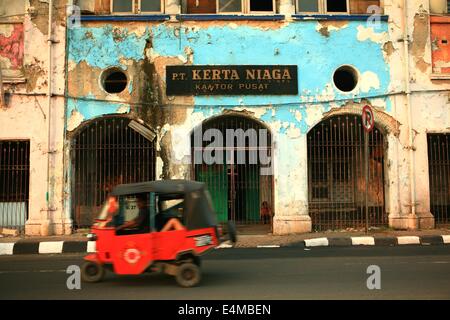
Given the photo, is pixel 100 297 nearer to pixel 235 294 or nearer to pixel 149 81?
pixel 235 294

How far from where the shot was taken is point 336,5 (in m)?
13.8

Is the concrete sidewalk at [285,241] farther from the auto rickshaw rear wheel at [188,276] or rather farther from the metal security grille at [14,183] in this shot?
the auto rickshaw rear wheel at [188,276]

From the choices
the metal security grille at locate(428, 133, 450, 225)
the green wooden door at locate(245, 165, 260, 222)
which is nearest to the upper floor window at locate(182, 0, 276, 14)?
the green wooden door at locate(245, 165, 260, 222)

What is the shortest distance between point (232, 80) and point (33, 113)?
550 cm

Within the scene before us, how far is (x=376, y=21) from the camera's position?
1347 centimetres

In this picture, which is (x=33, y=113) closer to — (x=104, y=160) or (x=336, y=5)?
(x=104, y=160)

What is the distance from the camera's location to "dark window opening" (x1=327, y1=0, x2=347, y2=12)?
13773mm

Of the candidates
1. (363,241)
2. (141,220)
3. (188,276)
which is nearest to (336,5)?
(363,241)

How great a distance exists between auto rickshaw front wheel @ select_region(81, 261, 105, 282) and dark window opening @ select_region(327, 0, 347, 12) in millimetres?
10239

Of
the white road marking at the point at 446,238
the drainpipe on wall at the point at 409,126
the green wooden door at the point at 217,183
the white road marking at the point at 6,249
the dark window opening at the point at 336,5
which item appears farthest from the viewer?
the green wooden door at the point at 217,183

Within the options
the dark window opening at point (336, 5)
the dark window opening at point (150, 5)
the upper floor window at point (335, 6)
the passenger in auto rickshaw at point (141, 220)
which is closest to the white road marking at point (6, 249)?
the passenger in auto rickshaw at point (141, 220)

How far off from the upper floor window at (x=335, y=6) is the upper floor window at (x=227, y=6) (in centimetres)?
92

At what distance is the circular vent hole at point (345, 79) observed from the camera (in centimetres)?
1359
